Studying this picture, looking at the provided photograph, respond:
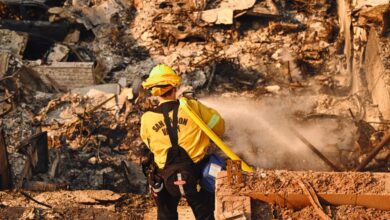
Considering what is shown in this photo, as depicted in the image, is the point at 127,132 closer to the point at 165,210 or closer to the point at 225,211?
the point at 165,210

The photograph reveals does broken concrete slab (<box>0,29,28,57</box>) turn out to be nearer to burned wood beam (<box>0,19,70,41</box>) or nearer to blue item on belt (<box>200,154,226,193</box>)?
burned wood beam (<box>0,19,70,41</box>)

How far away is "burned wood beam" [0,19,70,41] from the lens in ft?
36.5

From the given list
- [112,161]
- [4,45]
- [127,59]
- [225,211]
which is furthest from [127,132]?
[225,211]

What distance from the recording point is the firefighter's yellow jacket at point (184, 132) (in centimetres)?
454

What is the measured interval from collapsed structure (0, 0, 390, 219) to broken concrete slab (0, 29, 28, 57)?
2 centimetres

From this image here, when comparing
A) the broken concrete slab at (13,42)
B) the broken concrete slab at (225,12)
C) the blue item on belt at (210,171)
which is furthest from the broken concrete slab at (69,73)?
the blue item on belt at (210,171)

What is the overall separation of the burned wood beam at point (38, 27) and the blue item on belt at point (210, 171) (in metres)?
7.57

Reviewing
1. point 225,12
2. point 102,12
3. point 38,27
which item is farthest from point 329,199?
point 102,12

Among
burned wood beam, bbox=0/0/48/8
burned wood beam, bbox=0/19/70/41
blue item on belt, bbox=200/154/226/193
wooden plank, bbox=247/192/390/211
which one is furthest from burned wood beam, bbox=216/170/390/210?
burned wood beam, bbox=0/0/48/8

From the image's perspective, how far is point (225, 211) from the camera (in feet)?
12.8

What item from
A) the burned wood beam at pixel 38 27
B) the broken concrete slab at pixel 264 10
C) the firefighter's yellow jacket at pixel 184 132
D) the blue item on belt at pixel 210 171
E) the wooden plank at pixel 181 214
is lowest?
the wooden plank at pixel 181 214

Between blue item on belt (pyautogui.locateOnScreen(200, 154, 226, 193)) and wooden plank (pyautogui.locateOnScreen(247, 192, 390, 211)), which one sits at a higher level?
blue item on belt (pyautogui.locateOnScreen(200, 154, 226, 193))

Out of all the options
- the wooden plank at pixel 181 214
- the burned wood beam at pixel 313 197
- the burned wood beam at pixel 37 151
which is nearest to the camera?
the burned wood beam at pixel 313 197

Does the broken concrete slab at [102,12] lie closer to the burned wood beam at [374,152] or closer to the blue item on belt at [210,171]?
the burned wood beam at [374,152]
